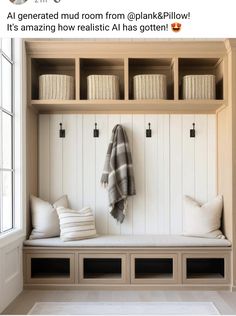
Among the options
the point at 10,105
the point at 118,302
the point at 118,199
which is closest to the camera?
the point at 118,302

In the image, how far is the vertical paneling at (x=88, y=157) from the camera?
4168 millimetres

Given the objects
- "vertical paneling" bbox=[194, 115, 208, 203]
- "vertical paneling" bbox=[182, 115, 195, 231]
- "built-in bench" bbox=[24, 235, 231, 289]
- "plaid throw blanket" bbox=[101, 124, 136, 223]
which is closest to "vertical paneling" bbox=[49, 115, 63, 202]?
"plaid throw blanket" bbox=[101, 124, 136, 223]

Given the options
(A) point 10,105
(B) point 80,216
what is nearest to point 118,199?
(B) point 80,216

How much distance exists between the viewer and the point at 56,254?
3656 millimetres

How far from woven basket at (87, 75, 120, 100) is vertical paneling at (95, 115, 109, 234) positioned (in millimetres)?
408

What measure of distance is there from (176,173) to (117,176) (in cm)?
69

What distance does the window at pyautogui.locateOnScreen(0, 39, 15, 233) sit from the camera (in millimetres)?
3369

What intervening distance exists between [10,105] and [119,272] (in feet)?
6.94

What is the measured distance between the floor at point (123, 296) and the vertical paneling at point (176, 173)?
785mm

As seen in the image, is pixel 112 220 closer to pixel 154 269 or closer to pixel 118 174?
pixel 118 174

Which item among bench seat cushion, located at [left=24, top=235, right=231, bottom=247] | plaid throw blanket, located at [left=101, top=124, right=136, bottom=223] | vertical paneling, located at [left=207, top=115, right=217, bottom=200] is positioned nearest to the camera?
bench seat cushion, located at [left=24, top=235, right=231, bottom=247]

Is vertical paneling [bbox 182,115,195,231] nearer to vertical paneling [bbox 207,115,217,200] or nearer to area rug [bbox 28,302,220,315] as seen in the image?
vertical paneling [bbox 207,115,217,200]
